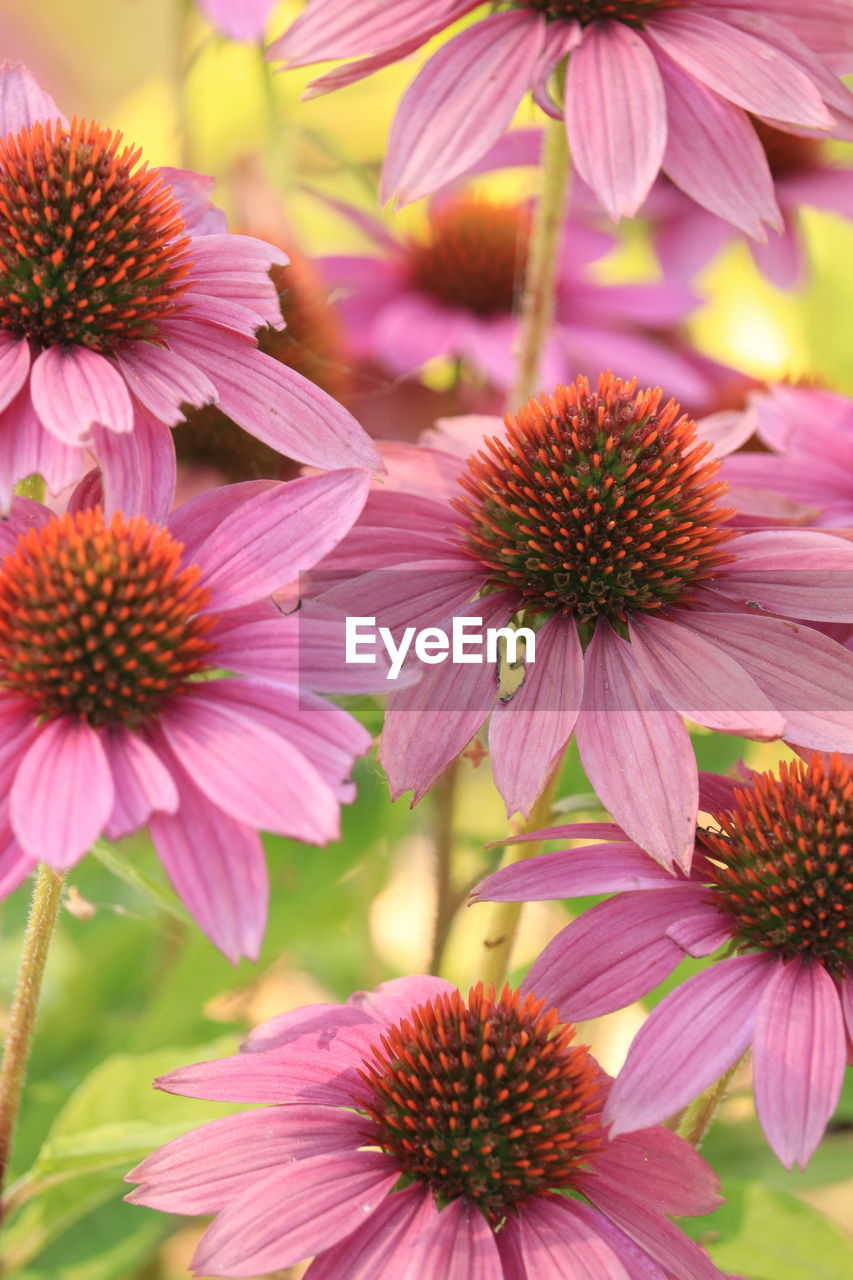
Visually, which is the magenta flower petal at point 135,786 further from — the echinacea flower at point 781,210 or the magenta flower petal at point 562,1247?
the echinacea flower at point 781,210

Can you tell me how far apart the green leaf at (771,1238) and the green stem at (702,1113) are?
0.15 m

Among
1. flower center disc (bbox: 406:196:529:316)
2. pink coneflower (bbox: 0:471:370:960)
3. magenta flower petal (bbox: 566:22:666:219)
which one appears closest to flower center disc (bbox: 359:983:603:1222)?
pink coneflower (bbox: 0:471:370:960)

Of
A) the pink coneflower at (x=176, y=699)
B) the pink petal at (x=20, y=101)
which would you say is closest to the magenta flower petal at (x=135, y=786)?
the pink coneflower at (x=176, y=699)

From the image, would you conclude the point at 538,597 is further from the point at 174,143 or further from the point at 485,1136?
the point at 174,143

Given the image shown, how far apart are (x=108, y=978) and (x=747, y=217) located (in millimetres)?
699

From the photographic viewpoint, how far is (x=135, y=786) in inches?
18.6

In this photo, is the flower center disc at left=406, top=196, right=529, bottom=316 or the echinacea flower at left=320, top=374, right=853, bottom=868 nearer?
the echinacea flower at left=320, top=374, right=853, bottom=868

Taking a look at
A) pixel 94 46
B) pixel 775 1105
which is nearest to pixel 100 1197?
pixel 775 1105

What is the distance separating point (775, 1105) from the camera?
48 centimetres

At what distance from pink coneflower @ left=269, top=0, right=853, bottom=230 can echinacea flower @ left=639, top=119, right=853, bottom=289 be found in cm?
34

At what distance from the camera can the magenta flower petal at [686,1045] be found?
1.59ft

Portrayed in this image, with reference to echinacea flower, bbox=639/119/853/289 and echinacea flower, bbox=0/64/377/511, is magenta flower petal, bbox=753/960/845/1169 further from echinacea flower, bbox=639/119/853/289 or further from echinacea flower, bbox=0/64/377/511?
echinacea flower, bbox=639/119/853/289

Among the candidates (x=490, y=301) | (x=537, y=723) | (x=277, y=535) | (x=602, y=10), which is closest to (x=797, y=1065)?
(x=537, y=723)

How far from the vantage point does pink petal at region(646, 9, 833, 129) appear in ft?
2.06
